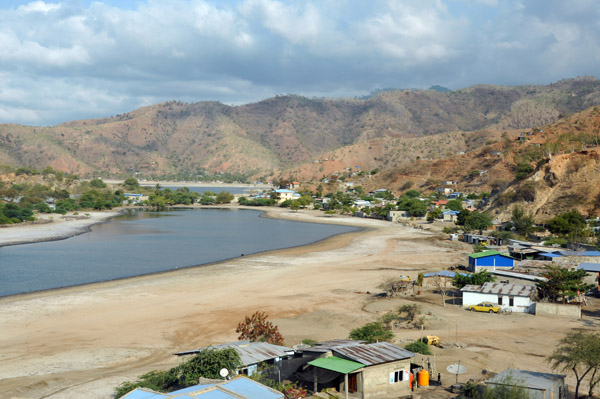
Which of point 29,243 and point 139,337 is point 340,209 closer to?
point 29,243

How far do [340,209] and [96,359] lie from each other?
93.4m

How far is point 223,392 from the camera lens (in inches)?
556

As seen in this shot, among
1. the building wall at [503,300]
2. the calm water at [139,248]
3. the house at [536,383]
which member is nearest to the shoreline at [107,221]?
the calm water at [139,248]

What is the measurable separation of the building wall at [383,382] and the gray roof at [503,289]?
592 inches

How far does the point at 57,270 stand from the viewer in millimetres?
47062

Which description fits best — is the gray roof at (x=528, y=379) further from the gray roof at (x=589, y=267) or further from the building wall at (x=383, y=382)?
the gray roof at (x=589, y=267)

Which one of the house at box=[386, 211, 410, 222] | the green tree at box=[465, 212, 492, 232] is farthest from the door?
the house at box=[386, 211, 410, 222]

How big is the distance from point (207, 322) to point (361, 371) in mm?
14299

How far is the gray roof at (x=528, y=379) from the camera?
51.2 feet

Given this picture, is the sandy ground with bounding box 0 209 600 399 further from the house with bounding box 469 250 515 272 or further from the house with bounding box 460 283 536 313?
the house with bounding box 469 250 515 272

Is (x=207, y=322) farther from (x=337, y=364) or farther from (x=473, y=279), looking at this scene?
(x=473, y=279)

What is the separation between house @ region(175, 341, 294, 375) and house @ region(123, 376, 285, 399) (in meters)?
2.54

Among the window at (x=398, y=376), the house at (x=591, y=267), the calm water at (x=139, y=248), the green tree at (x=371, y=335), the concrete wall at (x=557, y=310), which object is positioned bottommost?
the calm water at (x=139, y=248)

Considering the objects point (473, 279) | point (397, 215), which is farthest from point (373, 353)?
point (397, 215)
